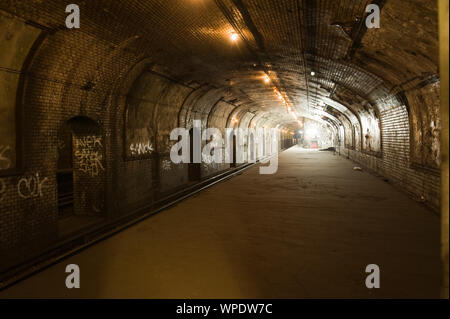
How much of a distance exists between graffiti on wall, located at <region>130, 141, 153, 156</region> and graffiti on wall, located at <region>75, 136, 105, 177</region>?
1155mm

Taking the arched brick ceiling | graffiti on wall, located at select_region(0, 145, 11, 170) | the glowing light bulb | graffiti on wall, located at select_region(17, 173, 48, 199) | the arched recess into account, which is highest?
the glowing light bulb

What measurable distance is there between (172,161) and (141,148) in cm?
231

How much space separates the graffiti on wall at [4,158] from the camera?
16.5ft

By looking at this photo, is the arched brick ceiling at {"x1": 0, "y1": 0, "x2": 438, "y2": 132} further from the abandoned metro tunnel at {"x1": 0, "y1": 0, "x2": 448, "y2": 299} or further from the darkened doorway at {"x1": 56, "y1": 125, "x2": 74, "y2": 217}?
the darkened doorway at {"x1": 56, "y1": 125, "x2": 74, "y2": 217}

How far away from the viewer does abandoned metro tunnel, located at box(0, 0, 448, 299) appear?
4.39 metres

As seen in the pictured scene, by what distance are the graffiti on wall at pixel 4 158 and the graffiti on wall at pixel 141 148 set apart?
12.9 ft

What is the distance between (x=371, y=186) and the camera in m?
11.3

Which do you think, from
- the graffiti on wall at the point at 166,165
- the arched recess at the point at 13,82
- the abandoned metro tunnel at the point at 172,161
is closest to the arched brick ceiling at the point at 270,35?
the abandoned metro tunnel at the point at 172,161

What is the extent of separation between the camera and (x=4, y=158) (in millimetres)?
5117

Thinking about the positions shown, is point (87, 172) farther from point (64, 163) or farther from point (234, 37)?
point (234, 37)

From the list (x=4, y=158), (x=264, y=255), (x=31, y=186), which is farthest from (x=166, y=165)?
(x=264, y=255)

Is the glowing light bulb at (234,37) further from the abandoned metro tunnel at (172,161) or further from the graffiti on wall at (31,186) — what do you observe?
the graffiti on wall at (31,186)

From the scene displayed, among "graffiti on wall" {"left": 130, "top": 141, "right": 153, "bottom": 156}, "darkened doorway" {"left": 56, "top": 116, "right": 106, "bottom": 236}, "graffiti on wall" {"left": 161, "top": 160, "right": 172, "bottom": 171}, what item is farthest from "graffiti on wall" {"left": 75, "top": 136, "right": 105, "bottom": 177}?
"graffiti on wall" {"left": 161, "top": 160, "right": 172, "bottom": 171}

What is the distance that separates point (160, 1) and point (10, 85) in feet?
9.55
